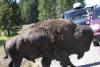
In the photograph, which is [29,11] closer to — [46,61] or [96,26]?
[96,26]

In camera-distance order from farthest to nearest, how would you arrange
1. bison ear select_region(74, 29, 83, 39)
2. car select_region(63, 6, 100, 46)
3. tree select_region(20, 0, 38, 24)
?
1. tree select_region(20, 0, 38, 24)
2. car select_region(63, 6, 100, 46)
3. bison ear select_region(74, 29, 83, 39)

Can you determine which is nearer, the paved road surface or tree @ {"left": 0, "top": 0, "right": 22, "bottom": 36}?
the paved road surface

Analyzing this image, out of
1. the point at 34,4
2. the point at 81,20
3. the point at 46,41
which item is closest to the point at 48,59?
the point at 46,41

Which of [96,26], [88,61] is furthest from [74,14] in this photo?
[88,61]

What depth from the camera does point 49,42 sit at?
12383 millimetres

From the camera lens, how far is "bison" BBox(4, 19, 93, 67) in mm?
12398

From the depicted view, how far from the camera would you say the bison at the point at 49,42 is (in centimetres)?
1240

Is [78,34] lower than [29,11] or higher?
higher


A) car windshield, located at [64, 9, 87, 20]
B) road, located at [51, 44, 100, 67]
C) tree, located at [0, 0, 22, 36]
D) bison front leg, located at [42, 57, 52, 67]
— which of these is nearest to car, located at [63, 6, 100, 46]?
car windshield, located at [64, 9, 87, 20]

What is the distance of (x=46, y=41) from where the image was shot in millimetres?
12383

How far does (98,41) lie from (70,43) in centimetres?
820

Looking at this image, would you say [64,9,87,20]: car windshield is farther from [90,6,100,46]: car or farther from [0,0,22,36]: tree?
[0,0,22,36]: tree

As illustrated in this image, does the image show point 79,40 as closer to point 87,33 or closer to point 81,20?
point 87,33

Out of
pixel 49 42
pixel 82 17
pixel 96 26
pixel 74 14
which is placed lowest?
pixel 82 17
